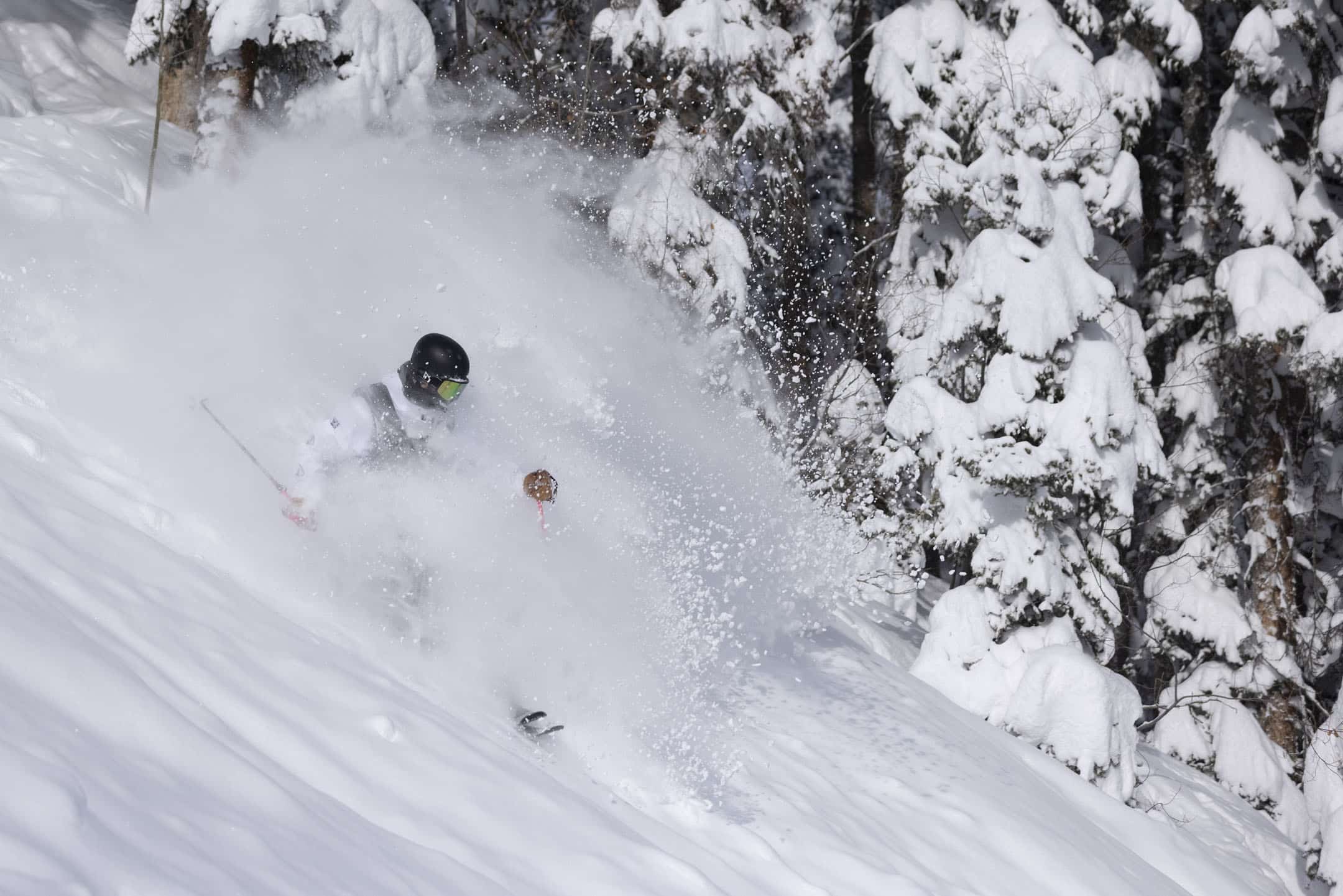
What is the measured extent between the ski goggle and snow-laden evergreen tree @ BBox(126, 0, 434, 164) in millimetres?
4787

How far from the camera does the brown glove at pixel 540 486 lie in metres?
6.77

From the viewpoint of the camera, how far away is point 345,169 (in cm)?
1138

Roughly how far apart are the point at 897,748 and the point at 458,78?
9771mm

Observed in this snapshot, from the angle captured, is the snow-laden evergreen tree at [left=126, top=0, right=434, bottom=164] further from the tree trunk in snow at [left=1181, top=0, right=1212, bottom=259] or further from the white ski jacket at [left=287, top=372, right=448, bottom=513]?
the tree trunk in snow at [left=1181, top=0, right=1212, bottom=259]

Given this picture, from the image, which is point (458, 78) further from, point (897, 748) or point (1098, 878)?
point (1098, 878)

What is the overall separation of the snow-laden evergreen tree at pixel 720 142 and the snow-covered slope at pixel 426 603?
2.47ft

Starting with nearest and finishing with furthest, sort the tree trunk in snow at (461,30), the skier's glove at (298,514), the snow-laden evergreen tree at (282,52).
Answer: the skier's glove at (298,514), the snow-laden evergreen tree at (282,52), the tree trunk in snow at (461,30)

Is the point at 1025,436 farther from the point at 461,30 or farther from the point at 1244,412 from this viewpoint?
the point at 461,30

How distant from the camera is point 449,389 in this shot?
22.0 ft

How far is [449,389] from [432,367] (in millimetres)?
164

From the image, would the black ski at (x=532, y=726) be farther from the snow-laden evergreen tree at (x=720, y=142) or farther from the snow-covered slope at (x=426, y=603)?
the snow-laden evergreen tree at (x=720, y=142)

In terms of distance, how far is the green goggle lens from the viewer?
264 inches

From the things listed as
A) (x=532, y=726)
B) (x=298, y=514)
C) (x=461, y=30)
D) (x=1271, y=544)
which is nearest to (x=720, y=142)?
(x=461, y=30)

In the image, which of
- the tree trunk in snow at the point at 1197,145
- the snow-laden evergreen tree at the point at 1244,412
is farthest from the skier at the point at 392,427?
the tree trunk in snow at the point at 1197,145
